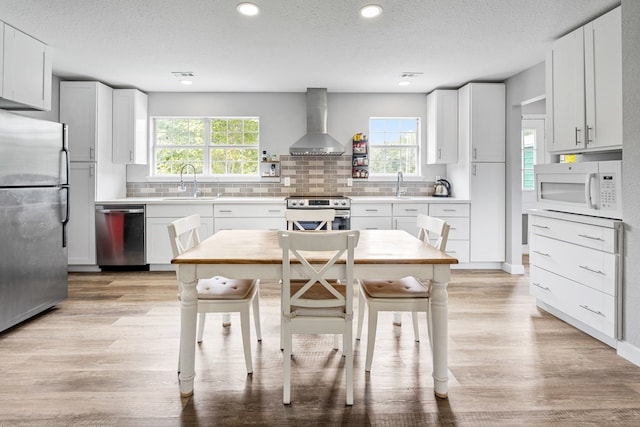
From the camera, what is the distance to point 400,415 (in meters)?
1.87

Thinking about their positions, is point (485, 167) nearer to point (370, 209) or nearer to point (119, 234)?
point (370, 209)

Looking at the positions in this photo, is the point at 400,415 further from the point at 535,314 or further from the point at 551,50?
the point at 551,50

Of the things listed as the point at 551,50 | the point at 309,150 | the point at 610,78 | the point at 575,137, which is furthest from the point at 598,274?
the point at 309,150

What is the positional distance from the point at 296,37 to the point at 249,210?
2.29 meters

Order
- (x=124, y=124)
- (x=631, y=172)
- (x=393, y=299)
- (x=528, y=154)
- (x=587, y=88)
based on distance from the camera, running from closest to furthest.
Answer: (x=393, y=299)
(x=631, y=172)
(x=587, y=88)
(x=124, y=124)
(x=528, y=154)

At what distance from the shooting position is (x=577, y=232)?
2.93 meters

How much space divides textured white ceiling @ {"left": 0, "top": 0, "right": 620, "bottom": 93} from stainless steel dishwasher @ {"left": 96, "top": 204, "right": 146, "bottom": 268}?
167 cm

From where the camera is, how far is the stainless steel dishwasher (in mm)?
4875

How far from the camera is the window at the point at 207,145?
5.70m

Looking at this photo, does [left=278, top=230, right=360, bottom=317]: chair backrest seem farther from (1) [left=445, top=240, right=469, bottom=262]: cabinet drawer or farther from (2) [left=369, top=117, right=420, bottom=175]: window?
(2) [left=369, top=117, right=420, bottom=175]: window

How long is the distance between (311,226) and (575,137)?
293cm

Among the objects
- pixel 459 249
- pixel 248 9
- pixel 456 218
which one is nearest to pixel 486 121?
pixel 456 218

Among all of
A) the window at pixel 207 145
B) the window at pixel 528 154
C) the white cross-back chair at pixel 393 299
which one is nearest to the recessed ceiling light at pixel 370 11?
the white cross-back chair at pixel 393 299

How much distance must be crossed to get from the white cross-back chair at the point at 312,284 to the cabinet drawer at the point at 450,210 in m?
3.29
